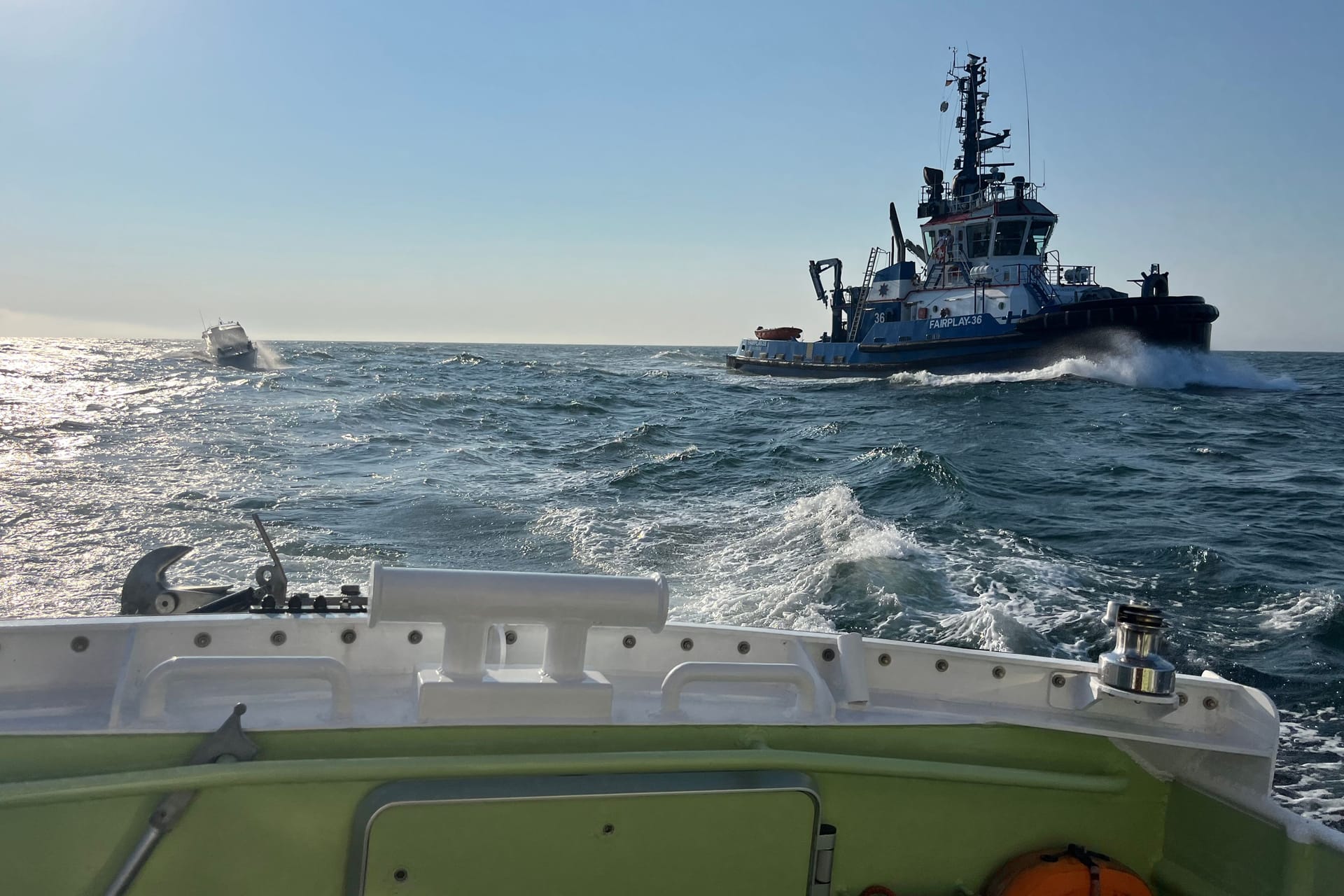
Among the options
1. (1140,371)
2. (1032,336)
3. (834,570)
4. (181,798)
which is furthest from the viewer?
(1032,336)

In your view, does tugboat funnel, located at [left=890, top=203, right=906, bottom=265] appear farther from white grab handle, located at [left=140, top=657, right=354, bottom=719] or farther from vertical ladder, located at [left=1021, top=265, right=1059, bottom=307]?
white grab handle, located at [left=140, top=657, right=354, bottom=719]

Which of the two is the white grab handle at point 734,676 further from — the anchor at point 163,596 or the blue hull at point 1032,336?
the blue hull at point 1032,336

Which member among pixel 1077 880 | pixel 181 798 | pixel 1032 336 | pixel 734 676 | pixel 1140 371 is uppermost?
pixel 1032 336

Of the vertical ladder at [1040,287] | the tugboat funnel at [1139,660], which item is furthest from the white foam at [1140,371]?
the tugboat funnel at [1139,660]

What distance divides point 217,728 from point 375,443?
11.2 m

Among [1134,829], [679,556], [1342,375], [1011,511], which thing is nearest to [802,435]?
[1011,511]

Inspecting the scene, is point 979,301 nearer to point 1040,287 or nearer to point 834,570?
point 1040,287

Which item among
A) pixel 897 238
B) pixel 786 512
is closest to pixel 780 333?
pixel 897 238

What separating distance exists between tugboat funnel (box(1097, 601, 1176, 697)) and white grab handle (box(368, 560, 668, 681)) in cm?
94

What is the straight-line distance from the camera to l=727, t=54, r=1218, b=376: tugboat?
2272 centimetres

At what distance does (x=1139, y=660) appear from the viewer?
182 cm

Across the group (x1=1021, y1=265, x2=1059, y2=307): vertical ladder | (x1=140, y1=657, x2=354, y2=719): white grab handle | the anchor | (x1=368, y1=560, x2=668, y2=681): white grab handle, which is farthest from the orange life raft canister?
(x1=1021, y1=265, x2=1059, y2=307): vertical ladder

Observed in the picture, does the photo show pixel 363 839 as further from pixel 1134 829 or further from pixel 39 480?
pixel 39 480

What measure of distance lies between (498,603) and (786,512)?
277 inches
